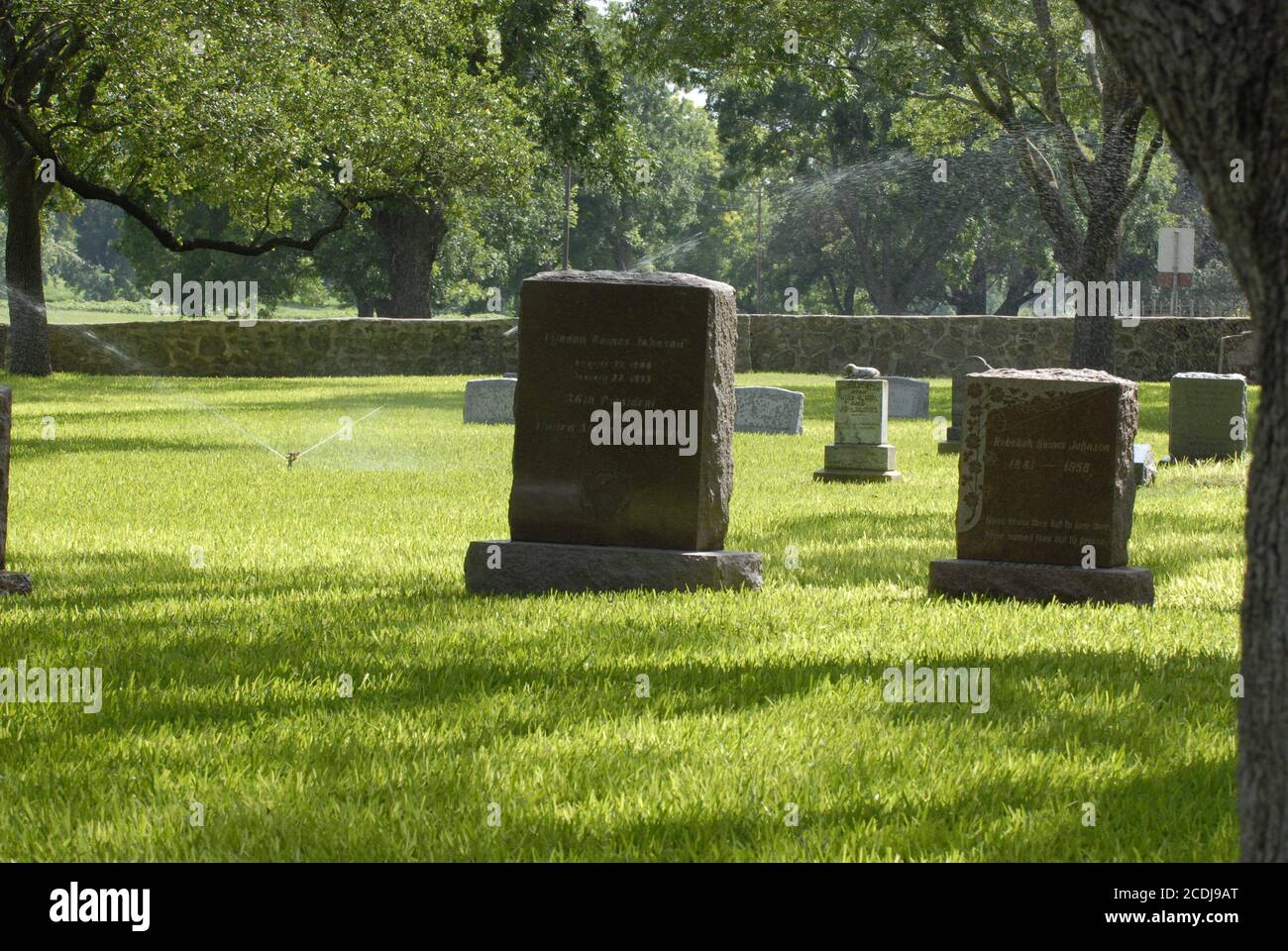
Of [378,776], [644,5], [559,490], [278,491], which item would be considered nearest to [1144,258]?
[644,5]

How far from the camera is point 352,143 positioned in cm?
2695

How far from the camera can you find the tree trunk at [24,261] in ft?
94.5

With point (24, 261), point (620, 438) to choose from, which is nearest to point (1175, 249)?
point (24, 261)

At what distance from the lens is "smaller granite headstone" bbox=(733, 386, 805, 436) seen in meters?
22.6

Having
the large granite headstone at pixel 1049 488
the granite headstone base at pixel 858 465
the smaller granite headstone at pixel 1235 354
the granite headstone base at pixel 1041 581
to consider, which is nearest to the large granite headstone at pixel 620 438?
the granite headstone base at pixel 1041 581

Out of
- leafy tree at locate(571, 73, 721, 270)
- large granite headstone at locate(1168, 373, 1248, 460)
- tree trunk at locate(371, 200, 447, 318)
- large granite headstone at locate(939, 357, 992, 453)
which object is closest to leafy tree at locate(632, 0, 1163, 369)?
large granite headstone at locate(939, 357, 992, 453)

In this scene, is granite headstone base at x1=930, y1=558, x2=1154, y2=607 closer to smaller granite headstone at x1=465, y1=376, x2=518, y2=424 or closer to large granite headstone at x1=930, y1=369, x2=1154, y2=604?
large granite headstone at x1=930, y1=369, x2=1154, y2=604

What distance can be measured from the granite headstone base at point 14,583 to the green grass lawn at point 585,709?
17cm

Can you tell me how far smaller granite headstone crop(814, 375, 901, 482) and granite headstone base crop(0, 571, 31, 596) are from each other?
9.62m

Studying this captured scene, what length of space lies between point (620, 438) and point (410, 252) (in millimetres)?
34217

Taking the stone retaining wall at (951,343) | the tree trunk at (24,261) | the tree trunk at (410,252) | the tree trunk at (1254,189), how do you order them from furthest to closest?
1. the tree trunk at (410,252)
2. the stone retaining wall at (951,343)
3. the tree trunk at (24,261)
4. the tree trunk at (1254,189)

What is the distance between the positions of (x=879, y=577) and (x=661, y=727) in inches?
178

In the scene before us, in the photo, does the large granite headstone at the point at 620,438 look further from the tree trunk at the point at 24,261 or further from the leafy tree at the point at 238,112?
the tree trunk at the point at 24,261
